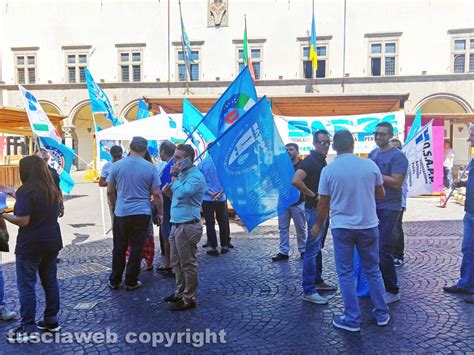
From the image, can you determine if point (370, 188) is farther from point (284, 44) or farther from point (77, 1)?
point (77, 1)

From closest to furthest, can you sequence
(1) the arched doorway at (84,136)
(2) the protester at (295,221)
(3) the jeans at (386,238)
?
1. (3) the jeans at (386,238)
2. (2) the protester at (295,221)
3. (1) the arched doorway at (84,136)

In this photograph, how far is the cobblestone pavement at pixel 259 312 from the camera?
360 cm

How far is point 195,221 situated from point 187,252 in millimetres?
329

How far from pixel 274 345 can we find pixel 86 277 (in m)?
3.05

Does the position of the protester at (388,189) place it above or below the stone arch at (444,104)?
below

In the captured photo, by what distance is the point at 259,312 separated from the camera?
432 centimetres

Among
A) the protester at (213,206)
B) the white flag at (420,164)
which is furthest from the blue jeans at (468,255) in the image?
the protester at (213,206)

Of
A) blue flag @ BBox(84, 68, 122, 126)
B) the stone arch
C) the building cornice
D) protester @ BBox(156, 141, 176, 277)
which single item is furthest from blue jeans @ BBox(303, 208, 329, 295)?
the stone arch

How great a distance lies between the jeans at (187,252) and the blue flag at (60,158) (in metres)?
5.11

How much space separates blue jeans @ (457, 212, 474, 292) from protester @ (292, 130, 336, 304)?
160 cm

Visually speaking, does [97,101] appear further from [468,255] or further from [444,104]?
[444,104]

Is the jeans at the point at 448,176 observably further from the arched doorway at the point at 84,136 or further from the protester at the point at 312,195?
the arched doorway at the point at 84,136

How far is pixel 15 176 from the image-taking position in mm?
17062

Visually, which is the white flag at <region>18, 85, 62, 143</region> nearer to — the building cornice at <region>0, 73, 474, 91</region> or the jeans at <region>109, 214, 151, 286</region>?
→ the jeans at <region>109, 214, 151, 286</region>
